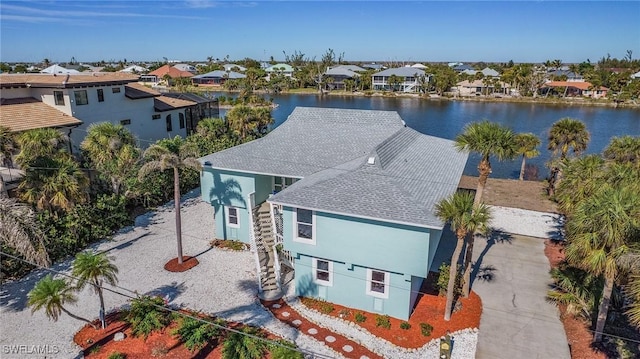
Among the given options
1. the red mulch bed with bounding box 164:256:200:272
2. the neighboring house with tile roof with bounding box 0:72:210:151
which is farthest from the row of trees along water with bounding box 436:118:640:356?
the neighboring house with tile roof with bounding box 0:72:210:151

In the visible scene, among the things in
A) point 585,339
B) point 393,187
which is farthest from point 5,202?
point 585,339

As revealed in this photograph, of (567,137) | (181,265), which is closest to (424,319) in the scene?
(181,265)

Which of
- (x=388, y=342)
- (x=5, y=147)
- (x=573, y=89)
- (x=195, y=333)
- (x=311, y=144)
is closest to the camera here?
(x=195, y=333)

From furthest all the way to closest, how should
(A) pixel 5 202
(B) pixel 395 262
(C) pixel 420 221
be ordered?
(A) pixel 5 202, (B) pixel 395 262, (C) pixel 420 221

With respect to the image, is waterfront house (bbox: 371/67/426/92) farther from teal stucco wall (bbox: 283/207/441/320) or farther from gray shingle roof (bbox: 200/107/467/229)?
teal stucco wall (bbox: 283/207/441/320)

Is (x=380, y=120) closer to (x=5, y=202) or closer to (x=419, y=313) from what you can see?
(x=419, y=313)

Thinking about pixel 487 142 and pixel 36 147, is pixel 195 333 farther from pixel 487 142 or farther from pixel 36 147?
pixel 36 147
